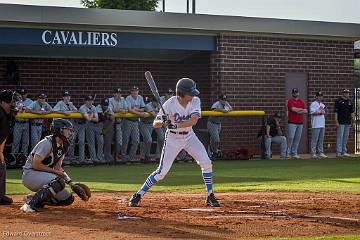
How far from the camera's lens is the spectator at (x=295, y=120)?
22273mm

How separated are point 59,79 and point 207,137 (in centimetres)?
478

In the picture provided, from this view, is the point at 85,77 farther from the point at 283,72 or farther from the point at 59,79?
the point at 283,72

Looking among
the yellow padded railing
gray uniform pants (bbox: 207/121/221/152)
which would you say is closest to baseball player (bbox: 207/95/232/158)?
gray uniform pants (bbox: 207/121/221/152)

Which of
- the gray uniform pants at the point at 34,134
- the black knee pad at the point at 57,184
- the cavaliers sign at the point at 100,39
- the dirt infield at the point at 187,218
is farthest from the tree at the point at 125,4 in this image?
the black knee pad at the point at 57,184

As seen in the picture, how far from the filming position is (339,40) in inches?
1001

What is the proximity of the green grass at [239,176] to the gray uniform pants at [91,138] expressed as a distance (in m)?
0.64

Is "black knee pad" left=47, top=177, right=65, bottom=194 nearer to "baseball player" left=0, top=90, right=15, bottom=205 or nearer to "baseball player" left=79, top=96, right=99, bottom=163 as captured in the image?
"baseball player" left=0, top=90, right=15, bottom=205

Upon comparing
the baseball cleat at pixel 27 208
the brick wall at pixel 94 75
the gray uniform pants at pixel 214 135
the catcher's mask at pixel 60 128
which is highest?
the brick wall at pixel 94 75

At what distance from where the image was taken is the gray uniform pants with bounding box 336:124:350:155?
76.6ft

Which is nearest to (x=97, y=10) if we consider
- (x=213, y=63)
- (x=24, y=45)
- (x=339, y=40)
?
(x=24, y=45)

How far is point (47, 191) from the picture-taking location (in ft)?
32.1

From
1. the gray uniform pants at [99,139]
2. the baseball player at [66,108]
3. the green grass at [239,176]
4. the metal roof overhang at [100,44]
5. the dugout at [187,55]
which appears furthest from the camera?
the dugout at [187,55]

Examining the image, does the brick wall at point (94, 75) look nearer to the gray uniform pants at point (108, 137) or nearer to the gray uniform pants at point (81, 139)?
the gray uniform pants at point (81, 139)

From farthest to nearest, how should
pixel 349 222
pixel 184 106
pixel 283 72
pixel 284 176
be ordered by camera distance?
pixel 283 72, pixel 284 176, pixel 184 106, pixel 349 222
